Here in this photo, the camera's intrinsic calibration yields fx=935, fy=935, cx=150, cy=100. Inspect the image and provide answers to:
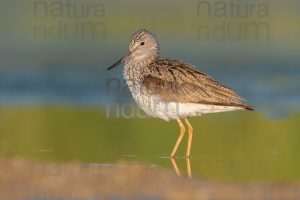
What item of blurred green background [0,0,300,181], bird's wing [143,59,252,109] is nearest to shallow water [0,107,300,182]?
blurred green background [0,0,300,181]

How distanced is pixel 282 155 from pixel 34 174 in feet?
15.0

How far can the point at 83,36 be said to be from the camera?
2780 cm

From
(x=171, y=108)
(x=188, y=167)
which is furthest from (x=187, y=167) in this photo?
(x=171, y=108)

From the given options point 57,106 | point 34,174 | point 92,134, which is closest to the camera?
point 34,174

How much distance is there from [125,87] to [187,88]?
608 cm

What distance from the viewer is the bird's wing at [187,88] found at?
44.2 ft

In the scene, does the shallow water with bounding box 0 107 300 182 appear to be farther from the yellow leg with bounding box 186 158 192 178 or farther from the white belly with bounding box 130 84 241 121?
the white belly with bounding box 130 84 241 121

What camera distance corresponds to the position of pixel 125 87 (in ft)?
64.0

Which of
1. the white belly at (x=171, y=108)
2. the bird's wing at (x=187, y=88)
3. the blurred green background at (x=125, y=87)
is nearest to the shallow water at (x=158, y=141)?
the blurred green background at (x=125, y=87)

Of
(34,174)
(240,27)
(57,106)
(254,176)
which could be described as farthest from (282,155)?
(240,27)

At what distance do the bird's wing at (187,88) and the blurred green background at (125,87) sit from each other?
84 centimetres

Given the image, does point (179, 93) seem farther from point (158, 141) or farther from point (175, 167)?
point (158, 141)

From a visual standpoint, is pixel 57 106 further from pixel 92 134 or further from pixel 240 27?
pixel 240 27

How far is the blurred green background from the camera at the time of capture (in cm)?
1402
